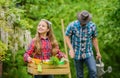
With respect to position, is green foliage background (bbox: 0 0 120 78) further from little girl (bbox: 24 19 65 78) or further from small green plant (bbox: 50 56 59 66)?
small green plant (bbox: 50 56 59 66)

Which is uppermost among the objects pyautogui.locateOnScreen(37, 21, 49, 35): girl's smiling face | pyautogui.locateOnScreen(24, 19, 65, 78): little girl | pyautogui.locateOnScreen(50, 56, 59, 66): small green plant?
pyautogui.locateOnScreen(37, 21, 49, 35): girl's smiling face

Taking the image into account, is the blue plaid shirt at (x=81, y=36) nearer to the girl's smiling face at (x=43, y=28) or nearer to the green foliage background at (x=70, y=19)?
the girl's smiling face at (x=43, y=28)

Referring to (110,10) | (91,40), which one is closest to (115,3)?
(110,10)

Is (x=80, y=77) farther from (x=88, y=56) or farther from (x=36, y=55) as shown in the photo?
(x=36, y=55)

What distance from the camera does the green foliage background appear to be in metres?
9.32

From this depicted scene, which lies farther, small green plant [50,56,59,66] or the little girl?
the little girl

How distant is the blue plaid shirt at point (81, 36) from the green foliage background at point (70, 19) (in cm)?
96

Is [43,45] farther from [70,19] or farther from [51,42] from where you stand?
[70,19]

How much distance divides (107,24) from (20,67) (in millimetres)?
1973

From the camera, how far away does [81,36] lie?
7.72 m

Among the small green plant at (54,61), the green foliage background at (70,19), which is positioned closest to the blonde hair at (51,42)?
the small green plant at (54,61)

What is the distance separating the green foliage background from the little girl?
1239mm

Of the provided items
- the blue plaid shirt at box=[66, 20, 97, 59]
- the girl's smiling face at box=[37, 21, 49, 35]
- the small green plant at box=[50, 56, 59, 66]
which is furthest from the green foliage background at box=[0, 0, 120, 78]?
the small green plant at box=[50, 56, 59, 66]

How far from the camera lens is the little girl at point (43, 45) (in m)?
6.96
